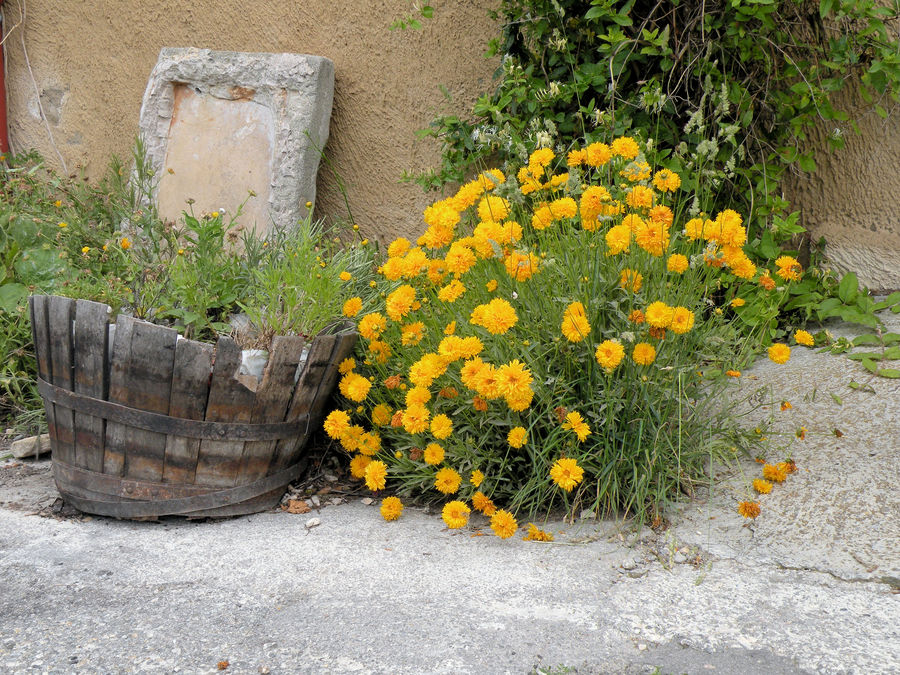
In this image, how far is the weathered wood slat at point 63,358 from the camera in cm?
223

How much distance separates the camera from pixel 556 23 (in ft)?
10.3

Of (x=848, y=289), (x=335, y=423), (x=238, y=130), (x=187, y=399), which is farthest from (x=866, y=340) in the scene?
(x=238, y=130)

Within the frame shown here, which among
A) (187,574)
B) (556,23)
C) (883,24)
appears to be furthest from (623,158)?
(187,574)

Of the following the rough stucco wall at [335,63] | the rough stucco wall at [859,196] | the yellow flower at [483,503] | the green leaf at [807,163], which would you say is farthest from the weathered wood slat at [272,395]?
the rough stucco wall at [859,196]

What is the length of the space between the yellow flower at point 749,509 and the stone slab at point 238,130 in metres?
2.45

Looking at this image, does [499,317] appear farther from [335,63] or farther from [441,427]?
[335,63]

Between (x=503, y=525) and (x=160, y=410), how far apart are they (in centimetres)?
104

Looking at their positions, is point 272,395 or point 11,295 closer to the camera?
point 272,395

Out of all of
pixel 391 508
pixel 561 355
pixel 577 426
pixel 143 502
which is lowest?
pixel 143 502

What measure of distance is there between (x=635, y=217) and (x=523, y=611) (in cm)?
108

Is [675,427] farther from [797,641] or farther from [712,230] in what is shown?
[797,641]

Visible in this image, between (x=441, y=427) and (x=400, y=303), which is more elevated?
(x=400, y=303)

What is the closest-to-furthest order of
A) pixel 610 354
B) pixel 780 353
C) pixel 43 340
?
pixel 610 354 < pixel 780 353 < pixel 43 340

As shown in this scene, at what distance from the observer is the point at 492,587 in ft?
6.17
